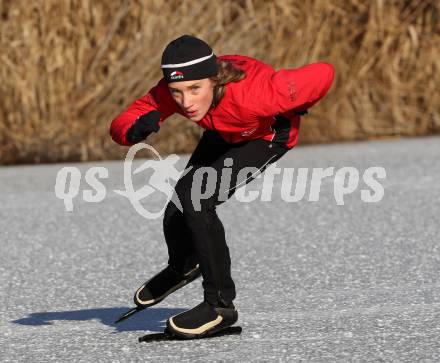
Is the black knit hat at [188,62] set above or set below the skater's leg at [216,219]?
above

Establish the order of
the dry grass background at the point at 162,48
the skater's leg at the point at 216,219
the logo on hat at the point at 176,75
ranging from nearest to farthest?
the logo on hat at the point at 176,75 < the skater's leg at the point at 216,219 < the dry grass background at the point at 162,48

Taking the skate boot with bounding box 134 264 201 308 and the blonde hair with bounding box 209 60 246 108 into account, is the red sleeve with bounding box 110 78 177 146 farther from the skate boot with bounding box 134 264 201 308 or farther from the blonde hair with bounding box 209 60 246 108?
the skate boot with bounding box 134 264 201 308

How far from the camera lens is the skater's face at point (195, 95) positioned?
5.20 m

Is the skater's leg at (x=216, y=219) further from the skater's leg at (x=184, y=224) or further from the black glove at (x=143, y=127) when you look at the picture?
the black glove at (x=143, y=127)

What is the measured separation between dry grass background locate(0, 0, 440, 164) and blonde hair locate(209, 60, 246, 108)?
6315mm

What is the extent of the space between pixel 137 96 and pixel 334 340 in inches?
263

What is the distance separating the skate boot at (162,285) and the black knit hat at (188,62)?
96 centimetres

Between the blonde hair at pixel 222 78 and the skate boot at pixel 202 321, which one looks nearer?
the blonde hair at pixel 222 78

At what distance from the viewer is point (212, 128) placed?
541 centimetres

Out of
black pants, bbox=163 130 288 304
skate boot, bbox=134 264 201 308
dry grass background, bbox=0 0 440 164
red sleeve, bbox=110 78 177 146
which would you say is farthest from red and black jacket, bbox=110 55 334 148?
dry grass background, bbox=0 0 440 164

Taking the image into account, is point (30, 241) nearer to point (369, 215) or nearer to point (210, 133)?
point (369, 215)

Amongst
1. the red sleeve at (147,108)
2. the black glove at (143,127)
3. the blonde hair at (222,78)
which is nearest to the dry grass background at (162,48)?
the red sleeve at (147,108)

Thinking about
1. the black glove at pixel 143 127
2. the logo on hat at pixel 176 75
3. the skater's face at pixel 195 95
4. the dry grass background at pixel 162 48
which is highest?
the logo on hat at pixel 176 75

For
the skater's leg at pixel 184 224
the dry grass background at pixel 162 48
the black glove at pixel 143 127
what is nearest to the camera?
the black glove at pixel 143 127
